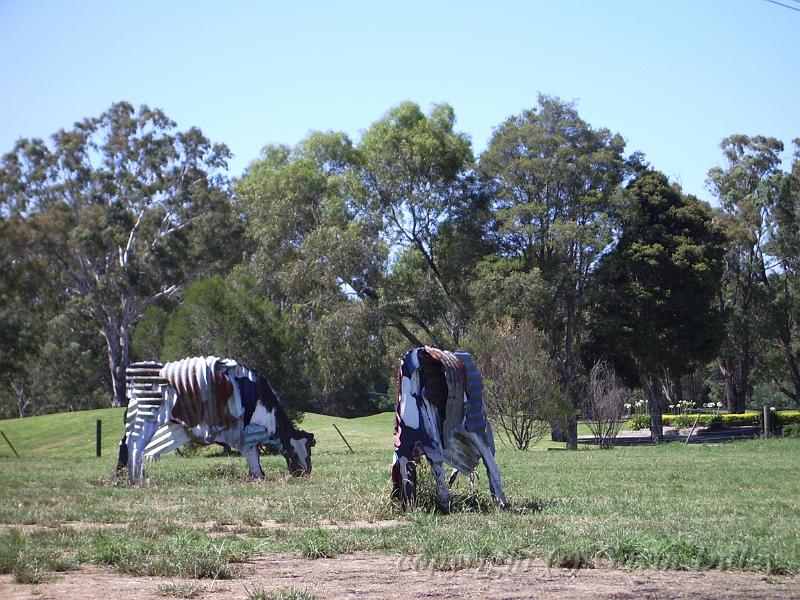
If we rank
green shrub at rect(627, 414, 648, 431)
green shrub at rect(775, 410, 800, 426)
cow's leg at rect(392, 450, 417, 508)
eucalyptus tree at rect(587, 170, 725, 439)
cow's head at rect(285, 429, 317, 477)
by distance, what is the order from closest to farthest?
cow's leg at rect(392, 450, 417, 508)
cow's head at rect(285, 429, 317, 477)
eucalyptus tree at rect(587, 170, 725, 439)
green shrub at rect(775, 410, 800, 426)
green shrub at rect(627, 414, 648, 431)

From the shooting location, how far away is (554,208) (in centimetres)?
3978

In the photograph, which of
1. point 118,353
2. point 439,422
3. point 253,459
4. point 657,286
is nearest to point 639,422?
point 657,286

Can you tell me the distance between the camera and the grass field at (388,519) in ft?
29.6

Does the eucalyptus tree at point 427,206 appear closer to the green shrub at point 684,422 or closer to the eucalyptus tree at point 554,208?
the eucalyptus tree at point 554,208

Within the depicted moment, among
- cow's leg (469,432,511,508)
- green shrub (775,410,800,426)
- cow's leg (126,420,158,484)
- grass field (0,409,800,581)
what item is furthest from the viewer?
green shrub (775,410,800,426)

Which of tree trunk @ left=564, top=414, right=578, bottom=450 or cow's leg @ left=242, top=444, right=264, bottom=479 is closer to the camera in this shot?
cow's leg @ left=242, top=444, right=264, bottom=479

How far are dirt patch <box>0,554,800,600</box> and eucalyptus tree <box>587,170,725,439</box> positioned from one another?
3138 centimetres

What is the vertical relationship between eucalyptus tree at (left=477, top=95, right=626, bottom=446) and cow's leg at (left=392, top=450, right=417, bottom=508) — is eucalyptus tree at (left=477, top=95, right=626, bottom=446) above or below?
above

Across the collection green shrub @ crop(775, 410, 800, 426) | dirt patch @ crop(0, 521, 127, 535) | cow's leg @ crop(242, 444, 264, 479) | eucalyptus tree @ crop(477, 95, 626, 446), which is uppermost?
eucalyptus tree @ crop(477, 95, 626, 446)

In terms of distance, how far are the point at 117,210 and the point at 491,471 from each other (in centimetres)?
4219

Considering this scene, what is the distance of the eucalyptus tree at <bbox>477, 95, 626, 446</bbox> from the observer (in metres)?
38.6

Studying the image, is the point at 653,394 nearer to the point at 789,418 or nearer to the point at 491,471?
the point at 789,418

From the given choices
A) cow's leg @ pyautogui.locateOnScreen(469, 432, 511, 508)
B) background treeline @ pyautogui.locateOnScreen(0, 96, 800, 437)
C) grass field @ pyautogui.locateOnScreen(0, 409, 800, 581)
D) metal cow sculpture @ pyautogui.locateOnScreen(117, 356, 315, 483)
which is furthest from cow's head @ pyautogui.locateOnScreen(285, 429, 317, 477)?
background treeline @ pyautogui.locateOnScreen(0, 96, 800, 437)

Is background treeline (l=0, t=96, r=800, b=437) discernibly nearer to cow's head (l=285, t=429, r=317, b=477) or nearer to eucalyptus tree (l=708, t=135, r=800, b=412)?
eucalyptus tree (l=708, t=135, r=800, b=412)
